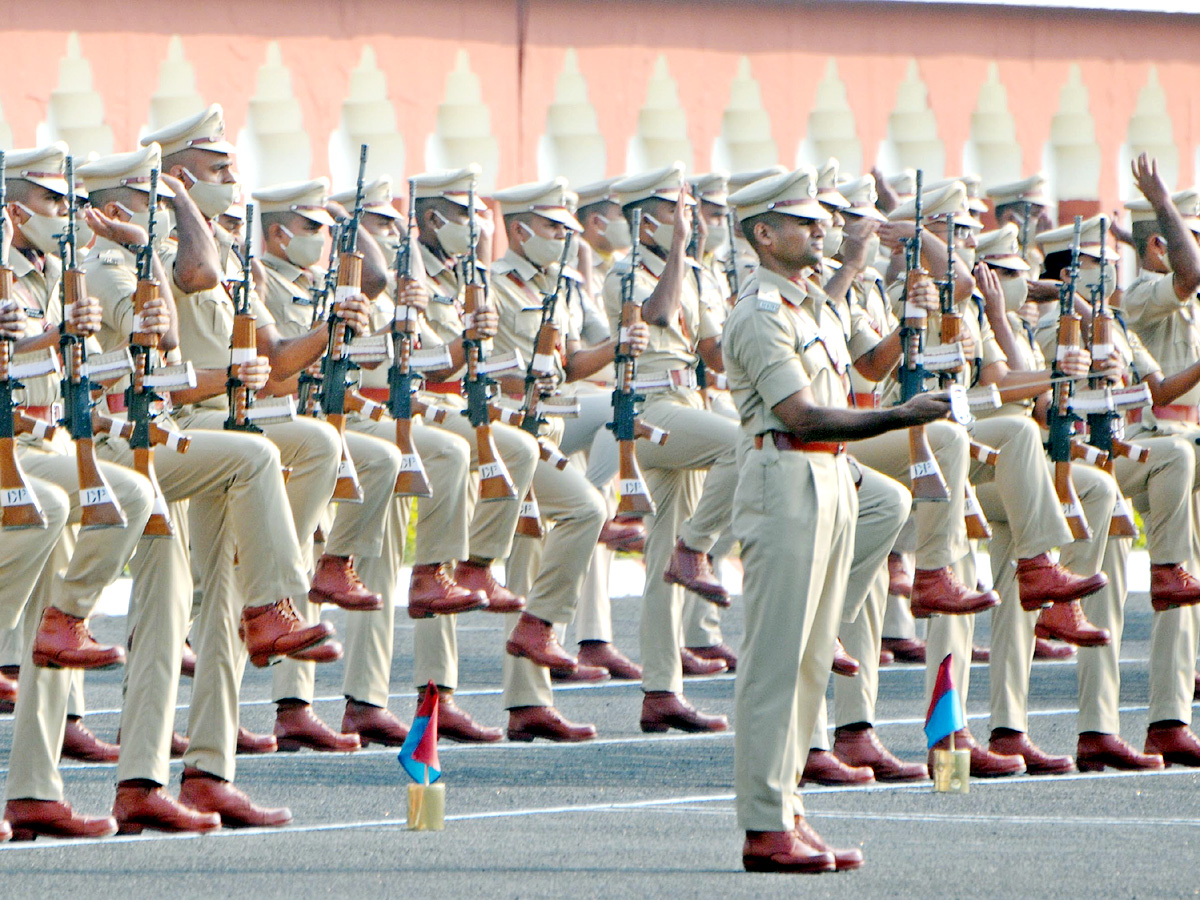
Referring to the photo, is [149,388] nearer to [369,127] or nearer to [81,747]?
[81,747]

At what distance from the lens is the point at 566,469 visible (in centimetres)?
1114

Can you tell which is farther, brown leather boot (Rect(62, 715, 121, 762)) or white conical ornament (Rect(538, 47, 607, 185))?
white conical ornament (Rect(538, 47, 607, 185))

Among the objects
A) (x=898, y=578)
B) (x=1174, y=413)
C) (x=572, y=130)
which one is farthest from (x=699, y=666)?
(x=572, y=130)

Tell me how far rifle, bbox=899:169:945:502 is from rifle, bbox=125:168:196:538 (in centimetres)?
272

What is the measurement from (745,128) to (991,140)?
8.41 feet

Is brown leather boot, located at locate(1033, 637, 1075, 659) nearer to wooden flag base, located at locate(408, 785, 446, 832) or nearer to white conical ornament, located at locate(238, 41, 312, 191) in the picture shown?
wooden flag base, located at locate(408, 785, 446, 832)

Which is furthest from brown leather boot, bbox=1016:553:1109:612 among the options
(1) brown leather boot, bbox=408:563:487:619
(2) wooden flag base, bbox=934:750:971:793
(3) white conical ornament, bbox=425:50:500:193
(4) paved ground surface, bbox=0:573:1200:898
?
(3) white conical ornament, bbox=425:50:500:193

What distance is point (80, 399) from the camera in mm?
8188

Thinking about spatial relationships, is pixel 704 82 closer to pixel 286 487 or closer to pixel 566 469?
pixel 566 469

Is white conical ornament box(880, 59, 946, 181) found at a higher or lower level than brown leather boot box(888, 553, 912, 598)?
higher

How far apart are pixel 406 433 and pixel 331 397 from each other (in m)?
0.49

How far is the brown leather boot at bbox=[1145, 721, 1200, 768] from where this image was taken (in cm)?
1023

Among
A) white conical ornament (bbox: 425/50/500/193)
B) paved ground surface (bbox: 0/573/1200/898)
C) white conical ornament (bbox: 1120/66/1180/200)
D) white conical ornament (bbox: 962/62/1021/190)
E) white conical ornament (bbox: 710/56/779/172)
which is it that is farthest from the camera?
white conical ornament (bbox: 1120/66/1180/200)

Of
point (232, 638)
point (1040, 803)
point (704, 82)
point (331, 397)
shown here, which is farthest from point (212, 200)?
point (704, 82)
